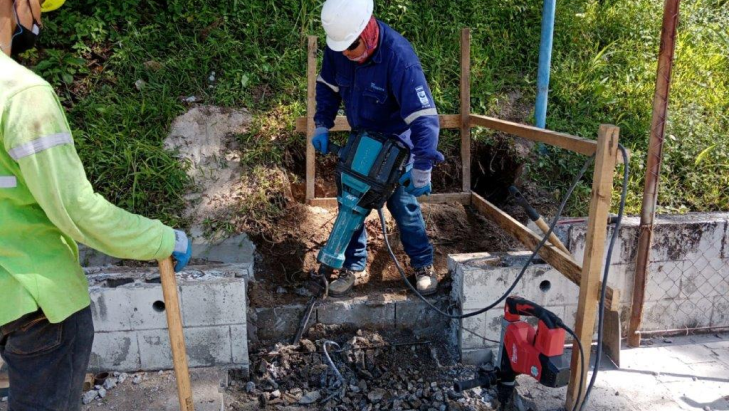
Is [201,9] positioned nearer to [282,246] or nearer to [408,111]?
[282,246]

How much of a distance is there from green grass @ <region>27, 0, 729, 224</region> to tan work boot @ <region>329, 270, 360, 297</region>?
1.21 metres

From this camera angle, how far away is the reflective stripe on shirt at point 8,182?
169cm

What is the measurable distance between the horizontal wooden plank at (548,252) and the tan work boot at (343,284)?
3.65 feet

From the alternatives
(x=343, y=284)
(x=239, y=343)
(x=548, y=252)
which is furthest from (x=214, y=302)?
(x=548, y=252)

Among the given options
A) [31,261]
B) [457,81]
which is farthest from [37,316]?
[457,81]

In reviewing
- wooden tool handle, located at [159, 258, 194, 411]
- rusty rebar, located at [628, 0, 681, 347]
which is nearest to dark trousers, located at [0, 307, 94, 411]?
wooden tool handle, located at [159, 258, 194, 411]

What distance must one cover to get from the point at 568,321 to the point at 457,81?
8.06 ft

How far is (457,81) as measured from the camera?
17.1 ft

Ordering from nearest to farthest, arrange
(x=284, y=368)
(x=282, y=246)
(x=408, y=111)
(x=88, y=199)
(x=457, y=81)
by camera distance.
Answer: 1. (x=88, y=199)
2. (x=408, y=111)
3. (x=284, y=368)
4. (x=282, y=246)
5. (x=457, y=81)

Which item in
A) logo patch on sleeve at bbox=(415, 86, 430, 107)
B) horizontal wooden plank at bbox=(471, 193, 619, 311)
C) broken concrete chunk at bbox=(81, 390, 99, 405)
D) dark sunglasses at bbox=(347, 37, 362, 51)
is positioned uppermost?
dark sunglasses at bbox=(347, 37, 362, 51)

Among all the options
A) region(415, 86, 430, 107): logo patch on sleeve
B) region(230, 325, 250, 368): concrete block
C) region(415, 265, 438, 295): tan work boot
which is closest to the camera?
region(415, 86, 430, 107): logo patch on sleeve

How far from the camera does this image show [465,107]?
15.0 feet

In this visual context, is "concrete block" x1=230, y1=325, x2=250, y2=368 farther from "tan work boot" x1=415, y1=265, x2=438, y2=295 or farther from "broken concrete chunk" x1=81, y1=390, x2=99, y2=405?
"tan work boot" x1=415, y1=265, x2=438, y2=295

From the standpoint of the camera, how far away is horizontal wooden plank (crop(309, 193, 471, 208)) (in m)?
4.52
